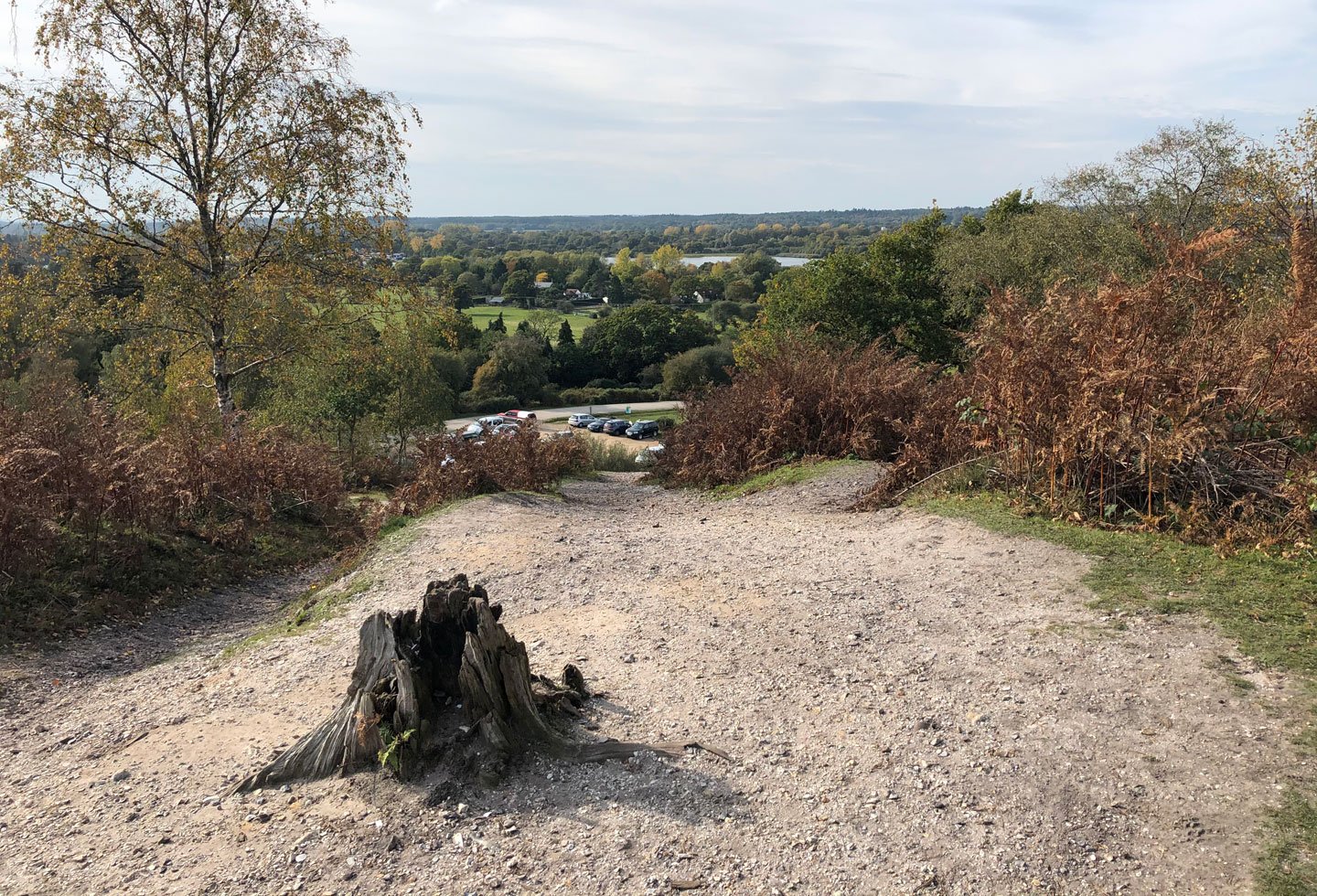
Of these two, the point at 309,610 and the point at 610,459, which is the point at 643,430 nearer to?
the point at 610,459

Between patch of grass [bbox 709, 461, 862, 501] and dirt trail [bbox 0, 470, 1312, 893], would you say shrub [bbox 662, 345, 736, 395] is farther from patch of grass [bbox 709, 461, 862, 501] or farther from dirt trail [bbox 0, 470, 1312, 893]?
dirt trail [bbox 0, 470, 1312, 893]

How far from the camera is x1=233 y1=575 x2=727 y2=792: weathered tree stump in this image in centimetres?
480

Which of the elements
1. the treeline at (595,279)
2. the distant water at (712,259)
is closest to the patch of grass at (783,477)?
the treeline at (595,279)

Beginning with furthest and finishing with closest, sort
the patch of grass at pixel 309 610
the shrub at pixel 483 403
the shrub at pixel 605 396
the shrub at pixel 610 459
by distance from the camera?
1. the shrub at pixel 605 396
2. the shrub at pixel 483 403
3. the shrub at pixel 610 459
4. the patch of grass at pixel 309 610

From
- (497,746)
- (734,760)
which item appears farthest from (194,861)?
(734,760)

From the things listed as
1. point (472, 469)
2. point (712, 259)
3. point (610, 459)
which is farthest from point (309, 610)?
point (712, 259)

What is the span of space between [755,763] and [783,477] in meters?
8.69

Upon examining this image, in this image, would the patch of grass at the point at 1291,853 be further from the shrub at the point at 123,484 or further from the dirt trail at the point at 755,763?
the shrub at the point at 123,484

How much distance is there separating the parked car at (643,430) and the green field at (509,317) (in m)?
28.8

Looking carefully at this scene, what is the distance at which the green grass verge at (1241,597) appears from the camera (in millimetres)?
3854

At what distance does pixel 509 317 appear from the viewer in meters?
83.9

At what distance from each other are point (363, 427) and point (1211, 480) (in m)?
20.2

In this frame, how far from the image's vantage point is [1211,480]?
775cm

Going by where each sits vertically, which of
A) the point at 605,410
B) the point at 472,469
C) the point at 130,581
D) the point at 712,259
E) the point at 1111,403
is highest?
the point at 712,259
